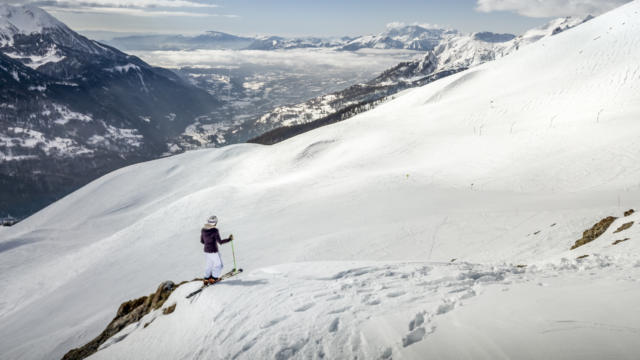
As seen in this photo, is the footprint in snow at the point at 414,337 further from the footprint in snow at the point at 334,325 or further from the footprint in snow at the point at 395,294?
the footprint in snow at the point at 395,294

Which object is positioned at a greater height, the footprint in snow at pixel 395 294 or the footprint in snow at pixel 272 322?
the footprint in snow at pixel 395 294

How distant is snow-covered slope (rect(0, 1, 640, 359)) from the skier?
0.82 m

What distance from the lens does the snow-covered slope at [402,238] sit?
770 centimetres

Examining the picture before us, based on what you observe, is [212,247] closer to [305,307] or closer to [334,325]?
[305,307]

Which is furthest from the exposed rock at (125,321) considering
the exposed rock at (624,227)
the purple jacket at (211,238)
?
the exposed rock at (624,227)

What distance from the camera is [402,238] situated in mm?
20438

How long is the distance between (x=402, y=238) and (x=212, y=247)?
41.0ft

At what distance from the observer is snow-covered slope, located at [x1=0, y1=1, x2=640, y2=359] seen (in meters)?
7.70

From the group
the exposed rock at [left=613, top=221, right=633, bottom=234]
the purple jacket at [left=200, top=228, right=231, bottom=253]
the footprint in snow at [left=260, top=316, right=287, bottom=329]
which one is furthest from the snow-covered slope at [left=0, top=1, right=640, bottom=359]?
the purple jacket at [left=200, top=228, right=231, bottom=253]

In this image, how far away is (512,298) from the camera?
8375 mm

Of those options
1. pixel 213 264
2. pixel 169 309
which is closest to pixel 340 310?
pixel 213 264

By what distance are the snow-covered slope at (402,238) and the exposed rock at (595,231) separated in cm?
66

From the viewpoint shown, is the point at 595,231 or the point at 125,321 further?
the point at 595,231

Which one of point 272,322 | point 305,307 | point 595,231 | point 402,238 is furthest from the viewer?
point 402,238
